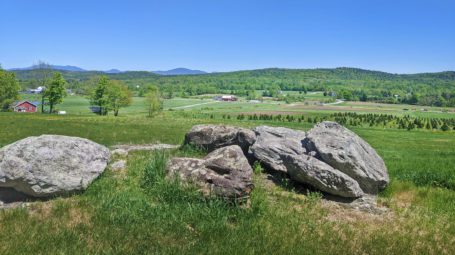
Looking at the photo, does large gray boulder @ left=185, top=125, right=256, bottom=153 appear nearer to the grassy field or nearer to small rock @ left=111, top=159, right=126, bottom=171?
the grassy field

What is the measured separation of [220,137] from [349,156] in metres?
6.92

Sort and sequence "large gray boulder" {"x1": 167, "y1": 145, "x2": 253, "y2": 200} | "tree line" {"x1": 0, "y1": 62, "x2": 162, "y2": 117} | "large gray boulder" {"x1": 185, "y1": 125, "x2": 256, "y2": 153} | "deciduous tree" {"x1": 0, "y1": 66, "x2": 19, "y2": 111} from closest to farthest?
"large gray boulder" {"x1": 167, "y1": 145, "x2": 253, "y2": 200} → "large gray boulder" {"x1": 185, "y1": 125, "x2": 256, "y2": 153} → "tree line" {"x1": 0, "y1": 62, "x2": 162, "y2": 117} → "deciduous tree" {"x1": 0, "y1": 66, "x2": 19, "y2": 111}

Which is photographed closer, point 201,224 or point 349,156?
point 201,224

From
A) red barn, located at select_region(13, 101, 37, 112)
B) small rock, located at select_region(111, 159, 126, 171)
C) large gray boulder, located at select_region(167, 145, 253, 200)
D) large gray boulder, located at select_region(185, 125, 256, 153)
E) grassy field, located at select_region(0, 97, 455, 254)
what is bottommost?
red barn, located at select_region(13, 101, 37, 112)

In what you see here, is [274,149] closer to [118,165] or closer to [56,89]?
[118,165]

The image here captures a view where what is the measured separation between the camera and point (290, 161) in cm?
1642

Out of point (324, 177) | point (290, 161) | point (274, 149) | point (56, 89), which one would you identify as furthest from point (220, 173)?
point (56, 89)

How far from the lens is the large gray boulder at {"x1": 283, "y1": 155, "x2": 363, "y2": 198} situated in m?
15.1

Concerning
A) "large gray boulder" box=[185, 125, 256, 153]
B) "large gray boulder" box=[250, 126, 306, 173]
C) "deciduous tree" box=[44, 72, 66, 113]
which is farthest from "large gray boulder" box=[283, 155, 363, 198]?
"deciduous tree" box=[44, 72, 66, 113]

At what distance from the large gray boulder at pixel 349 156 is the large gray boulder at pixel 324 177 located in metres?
0.62

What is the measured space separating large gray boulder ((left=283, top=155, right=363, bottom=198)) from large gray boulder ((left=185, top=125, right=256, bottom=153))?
3.70 meters

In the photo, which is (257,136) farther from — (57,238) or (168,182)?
(57,238)

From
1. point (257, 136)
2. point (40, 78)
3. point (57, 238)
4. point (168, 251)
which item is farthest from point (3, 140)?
point (40, 78)

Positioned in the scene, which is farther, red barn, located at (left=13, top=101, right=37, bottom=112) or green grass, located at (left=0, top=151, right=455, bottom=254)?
red barn, located at (left=13, top=101, right=37, bottom=112)
